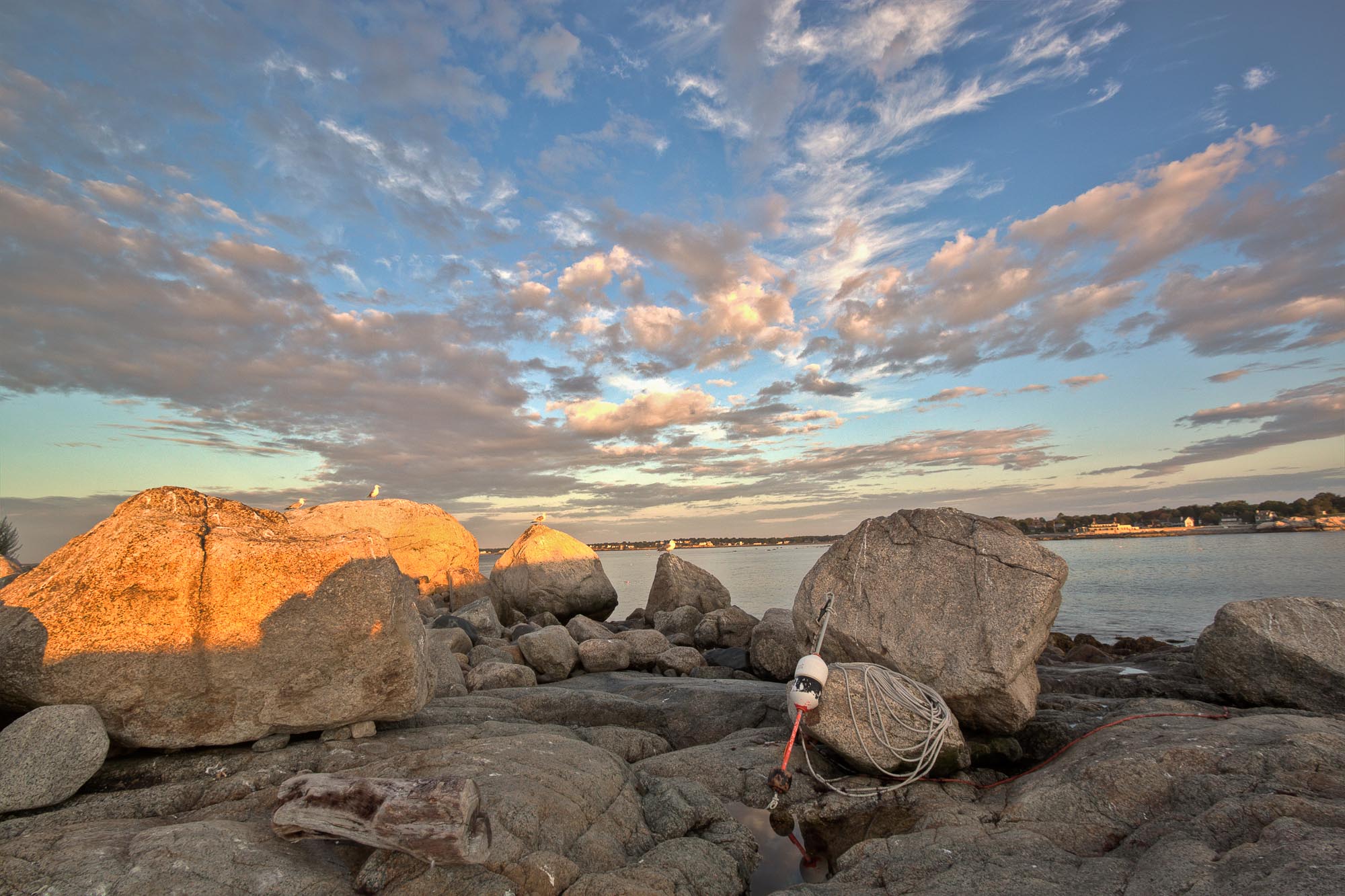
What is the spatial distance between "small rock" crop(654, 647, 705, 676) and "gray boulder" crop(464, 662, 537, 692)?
10.8ft

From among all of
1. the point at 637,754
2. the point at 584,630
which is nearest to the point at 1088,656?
the point at 584,630

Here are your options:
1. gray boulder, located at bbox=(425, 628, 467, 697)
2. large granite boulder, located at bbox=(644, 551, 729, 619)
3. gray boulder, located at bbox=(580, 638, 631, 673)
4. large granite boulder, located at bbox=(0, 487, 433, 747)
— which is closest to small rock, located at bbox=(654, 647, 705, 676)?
gray boulder, located at bbox=(580, 638, 631, 673)

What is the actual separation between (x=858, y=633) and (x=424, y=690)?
18.3ft

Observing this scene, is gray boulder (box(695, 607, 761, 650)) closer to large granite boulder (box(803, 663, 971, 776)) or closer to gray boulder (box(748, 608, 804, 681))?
gray boulder (box(748, 608, 804, 681))

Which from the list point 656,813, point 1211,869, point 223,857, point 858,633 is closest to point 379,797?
point 223,857

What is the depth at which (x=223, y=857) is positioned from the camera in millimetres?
4660

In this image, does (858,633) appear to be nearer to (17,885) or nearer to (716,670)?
(716,670)

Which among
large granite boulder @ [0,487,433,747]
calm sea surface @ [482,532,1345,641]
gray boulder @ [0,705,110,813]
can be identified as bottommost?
calm sea surface @ [482,532,1345,641]

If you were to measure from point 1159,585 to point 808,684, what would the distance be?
37751mm

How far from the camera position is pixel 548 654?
1423cm

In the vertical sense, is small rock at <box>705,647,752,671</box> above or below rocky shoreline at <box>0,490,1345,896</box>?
below

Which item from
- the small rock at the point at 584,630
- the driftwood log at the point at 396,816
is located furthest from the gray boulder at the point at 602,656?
the driftwood log at the point at 396,816

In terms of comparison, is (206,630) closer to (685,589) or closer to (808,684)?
(808,684)

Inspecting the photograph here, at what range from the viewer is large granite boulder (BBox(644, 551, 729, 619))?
→ 2272cm
